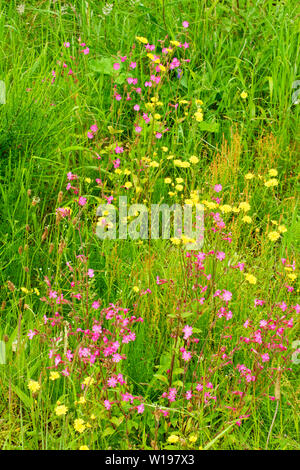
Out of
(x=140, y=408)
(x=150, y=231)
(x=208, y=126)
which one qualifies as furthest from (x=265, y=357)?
(x=208, y=126)

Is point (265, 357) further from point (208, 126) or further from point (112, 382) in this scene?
point (208, 126)

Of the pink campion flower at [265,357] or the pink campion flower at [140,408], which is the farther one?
the pink campion flower at [265,357]

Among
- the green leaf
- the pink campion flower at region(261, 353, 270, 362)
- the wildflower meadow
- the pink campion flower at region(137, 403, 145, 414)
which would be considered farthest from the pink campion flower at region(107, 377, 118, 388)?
the green leaf

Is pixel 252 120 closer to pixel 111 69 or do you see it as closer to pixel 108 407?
pixel 111 69

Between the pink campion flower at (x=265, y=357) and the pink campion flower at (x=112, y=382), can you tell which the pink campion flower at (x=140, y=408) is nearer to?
the pink campion flower at (x=112, y=382)

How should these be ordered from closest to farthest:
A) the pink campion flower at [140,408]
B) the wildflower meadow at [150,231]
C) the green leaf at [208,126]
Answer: the pink campion flower at [140,408] < the wildflower meadow at [150,231] < the green leaf at [208,126]

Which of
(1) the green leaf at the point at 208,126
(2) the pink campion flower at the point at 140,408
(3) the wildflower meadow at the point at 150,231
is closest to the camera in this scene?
(2) the pink campion flower at the point at 140,408

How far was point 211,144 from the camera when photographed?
366cm

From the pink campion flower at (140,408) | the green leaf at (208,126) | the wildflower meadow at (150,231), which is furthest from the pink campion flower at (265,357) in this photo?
the green leaf at (208,126)

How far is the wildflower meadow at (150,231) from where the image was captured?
6.84 feet

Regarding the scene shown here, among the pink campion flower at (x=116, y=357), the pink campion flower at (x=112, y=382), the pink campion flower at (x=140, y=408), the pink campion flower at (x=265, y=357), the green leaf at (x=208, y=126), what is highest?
the green leaf at (x=208, y=126)

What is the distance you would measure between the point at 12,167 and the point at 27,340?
1.04 metres

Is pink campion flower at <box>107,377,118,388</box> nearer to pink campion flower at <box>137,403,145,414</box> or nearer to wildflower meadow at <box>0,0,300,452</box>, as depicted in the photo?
wildflower meadow at <box>0,0,300,452</box>
